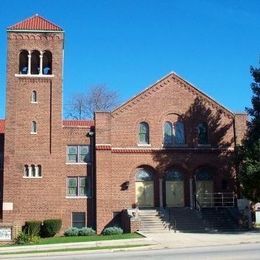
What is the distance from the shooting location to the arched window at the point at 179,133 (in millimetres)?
40625

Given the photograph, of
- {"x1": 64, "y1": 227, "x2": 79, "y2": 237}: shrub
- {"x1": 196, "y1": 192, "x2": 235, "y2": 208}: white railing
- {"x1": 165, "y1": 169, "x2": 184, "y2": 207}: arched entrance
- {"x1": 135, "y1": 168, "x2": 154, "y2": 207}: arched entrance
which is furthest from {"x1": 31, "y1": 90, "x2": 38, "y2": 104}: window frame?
{"x1": 196, "y1": 192, "x2": 235, "y2": 208}: white railing

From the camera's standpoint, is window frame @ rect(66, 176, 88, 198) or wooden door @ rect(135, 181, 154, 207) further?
wooden door @ rect(135, 181, 154, 207)

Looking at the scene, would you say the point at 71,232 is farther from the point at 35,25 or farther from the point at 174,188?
the point at 35,25

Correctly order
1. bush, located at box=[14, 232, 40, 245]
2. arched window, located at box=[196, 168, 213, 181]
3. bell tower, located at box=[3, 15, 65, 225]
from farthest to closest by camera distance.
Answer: arched window, located at box=[196, 168, 213, 181]
bell tower, located at box=[3, 15, 65, 225]
bush, located at box=[14, 232, 40, 245]

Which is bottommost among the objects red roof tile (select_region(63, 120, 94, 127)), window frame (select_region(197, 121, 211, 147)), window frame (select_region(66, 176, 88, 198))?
window frame (select_region(66, 176, 88, 198))

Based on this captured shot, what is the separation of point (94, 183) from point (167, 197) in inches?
218

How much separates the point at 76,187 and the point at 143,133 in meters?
6.40

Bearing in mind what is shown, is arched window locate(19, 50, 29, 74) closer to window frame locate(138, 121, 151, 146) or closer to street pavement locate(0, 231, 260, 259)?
window frame locate(138, 121, 151, 146)

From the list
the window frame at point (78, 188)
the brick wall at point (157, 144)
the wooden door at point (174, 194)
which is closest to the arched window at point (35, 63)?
the brick wall at point (157, 144)

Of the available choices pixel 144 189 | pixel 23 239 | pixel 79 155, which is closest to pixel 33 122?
pixel 79 155

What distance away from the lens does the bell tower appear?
3800 centimetres

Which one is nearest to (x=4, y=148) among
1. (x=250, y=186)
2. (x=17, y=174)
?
(x=17, y=174)

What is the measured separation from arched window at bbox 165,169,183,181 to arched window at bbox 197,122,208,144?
9.69ft

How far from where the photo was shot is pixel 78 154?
130 ft
